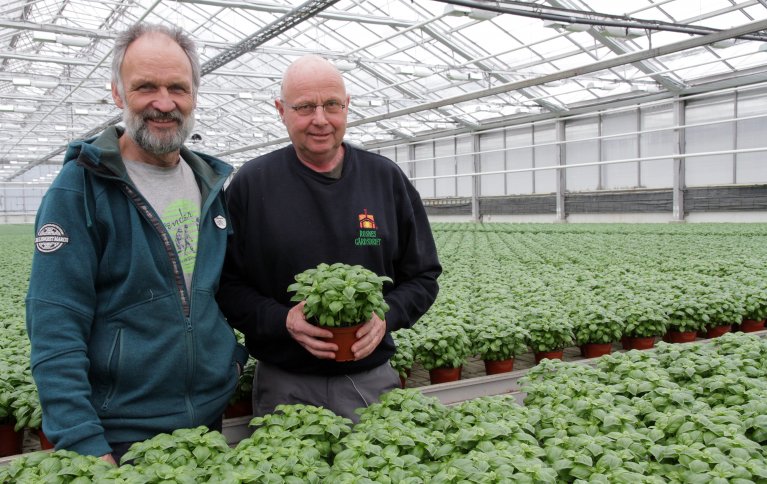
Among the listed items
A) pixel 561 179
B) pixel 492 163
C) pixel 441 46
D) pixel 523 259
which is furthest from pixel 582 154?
pixel 523 259

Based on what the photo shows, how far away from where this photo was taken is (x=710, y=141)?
19031 millimetres

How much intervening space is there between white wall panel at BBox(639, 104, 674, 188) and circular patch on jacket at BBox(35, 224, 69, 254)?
68.7ft

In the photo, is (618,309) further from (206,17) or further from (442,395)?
(206,17)

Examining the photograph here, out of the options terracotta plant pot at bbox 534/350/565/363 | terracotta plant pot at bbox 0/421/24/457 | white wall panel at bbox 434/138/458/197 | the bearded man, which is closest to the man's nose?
the bearded man

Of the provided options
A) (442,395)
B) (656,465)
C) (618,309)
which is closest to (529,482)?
(656,465)

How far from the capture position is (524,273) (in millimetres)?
7785

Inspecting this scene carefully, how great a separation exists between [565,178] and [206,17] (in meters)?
14.2

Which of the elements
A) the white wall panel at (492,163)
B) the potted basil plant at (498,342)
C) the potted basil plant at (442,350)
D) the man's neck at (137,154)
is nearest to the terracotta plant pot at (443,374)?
the potted basil plant at (442,350)

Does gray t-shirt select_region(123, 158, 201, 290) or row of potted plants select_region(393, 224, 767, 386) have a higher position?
gray t-shirt select_region(123, 158, 201, 290)

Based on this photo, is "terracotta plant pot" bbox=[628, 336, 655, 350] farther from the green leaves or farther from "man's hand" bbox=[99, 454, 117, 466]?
"man's hand" bbox=[99, 454, 117, 466]

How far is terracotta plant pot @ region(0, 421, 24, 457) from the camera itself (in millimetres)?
3230

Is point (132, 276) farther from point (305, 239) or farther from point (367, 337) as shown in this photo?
point (367, 337)

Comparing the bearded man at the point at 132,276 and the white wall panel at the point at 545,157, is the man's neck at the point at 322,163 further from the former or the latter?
the white wall panel at the point at 545,157

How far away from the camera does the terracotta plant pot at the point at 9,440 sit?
3230 millimetres
